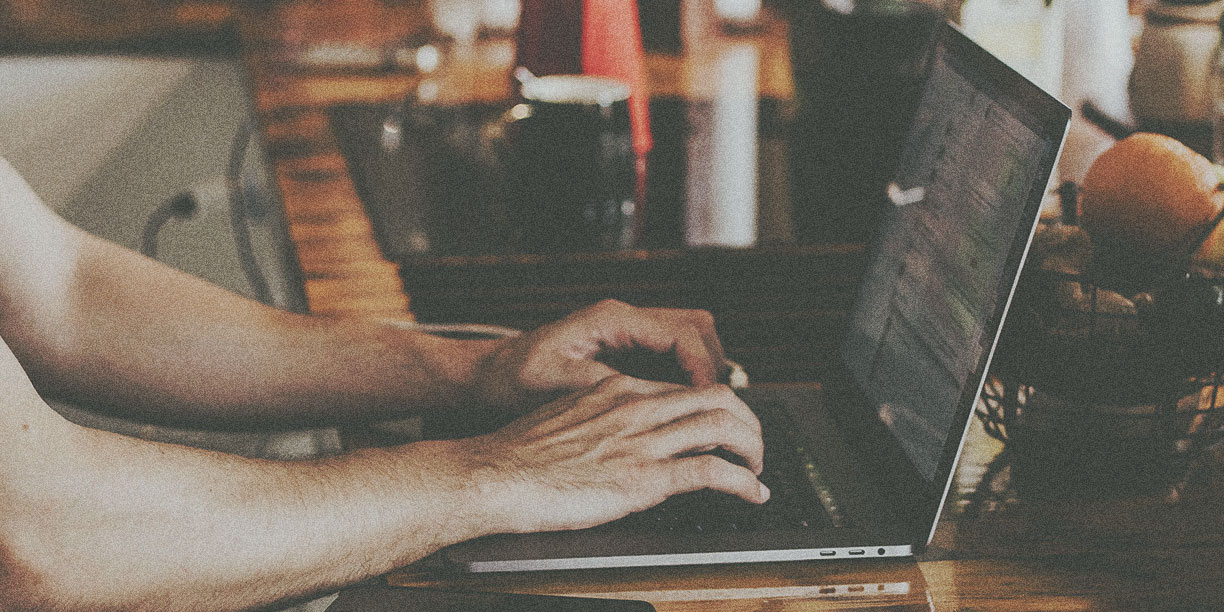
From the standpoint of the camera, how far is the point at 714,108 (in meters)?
1.92

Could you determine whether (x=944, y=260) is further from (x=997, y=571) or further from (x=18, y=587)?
(x=18, y=587)

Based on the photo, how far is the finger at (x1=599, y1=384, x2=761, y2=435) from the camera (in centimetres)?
77

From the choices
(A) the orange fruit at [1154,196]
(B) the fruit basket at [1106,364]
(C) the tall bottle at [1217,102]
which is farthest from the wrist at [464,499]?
(C) the tall bottle at [1217,102]

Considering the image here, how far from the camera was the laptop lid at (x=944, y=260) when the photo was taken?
644mm

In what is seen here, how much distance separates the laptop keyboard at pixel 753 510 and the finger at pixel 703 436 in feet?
0.11

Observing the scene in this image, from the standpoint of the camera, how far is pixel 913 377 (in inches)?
30.1

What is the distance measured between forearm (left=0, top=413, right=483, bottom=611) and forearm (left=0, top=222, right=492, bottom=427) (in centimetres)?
20

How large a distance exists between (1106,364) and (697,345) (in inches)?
12.5

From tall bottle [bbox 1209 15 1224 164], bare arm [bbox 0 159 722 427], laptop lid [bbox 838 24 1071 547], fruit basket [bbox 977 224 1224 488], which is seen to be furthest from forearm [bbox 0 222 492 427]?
tall bottle [bbox 1209 15 1224 164]

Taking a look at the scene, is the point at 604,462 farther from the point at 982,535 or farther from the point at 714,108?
the point at 714,108

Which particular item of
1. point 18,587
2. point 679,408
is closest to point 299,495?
point 18,587

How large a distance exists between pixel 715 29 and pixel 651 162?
4.18 feet

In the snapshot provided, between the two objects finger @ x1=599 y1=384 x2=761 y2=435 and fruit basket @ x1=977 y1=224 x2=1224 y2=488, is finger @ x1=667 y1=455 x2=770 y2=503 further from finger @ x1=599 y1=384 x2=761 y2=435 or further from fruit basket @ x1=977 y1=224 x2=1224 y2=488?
fruit basket @ x1=977 y1=224 x2=1224 y2=488

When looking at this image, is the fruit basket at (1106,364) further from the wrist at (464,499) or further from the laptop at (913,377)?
the wrist at (464,499)
